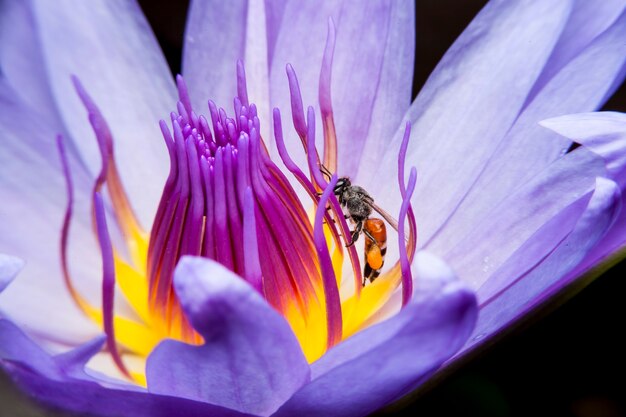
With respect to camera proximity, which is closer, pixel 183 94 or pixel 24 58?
pixel 183 94

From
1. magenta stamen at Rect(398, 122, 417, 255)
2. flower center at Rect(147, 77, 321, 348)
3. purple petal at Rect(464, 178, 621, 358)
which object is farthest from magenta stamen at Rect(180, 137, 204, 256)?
purple petal at Rect(464, 178, 621, 358)

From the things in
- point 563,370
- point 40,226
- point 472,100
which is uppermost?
point 472,100

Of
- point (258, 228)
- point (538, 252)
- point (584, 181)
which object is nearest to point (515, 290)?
point (538, 252)

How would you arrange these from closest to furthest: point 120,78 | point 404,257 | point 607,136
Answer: point 607,136 → point 404,257 → point 120,78

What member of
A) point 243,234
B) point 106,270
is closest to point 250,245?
point 243,234

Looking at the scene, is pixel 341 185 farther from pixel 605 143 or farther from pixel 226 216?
pixel 605 143

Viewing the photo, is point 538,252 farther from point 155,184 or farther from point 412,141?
point 155,184

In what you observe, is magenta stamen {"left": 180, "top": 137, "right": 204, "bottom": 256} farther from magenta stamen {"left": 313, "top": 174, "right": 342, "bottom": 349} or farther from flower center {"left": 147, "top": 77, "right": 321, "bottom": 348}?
magenta stamen {"left": 313, "top": 174, "right": 342, "bottom": 349}
